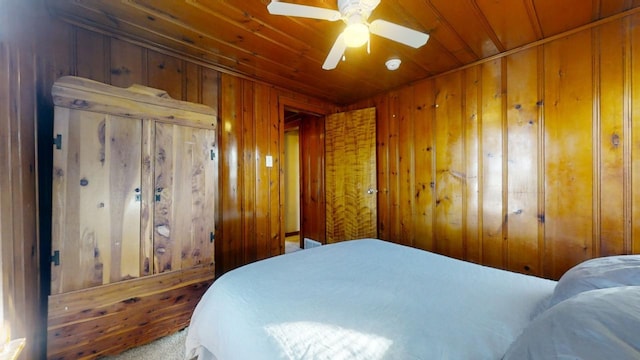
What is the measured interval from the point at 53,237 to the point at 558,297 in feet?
7.60

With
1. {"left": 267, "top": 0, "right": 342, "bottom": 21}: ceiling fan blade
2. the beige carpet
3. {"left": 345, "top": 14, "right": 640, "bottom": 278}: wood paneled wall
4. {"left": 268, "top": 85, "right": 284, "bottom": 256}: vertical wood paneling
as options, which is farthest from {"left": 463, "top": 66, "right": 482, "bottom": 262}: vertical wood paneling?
the beige carpet

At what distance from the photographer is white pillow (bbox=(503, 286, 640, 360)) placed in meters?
0.40

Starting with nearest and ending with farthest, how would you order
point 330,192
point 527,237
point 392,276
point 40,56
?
point 392,276 → point 40,56 → point 527,237 → point 330,192

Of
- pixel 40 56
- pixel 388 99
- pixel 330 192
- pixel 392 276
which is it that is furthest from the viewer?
pixel 330 192

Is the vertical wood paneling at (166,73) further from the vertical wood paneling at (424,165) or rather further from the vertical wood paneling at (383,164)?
the vertical wood paneling at (424,165)

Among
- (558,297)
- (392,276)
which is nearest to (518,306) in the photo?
(558,297)

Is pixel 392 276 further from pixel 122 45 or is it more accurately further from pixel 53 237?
pixel 122 45

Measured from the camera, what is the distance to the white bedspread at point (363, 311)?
69 centimetres

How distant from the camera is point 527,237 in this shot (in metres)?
2.12

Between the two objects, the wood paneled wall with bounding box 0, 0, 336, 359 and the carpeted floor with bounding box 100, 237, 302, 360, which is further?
the carpeted floor with bounding box 100, 237, 302, 360

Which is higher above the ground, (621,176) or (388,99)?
(388,99)

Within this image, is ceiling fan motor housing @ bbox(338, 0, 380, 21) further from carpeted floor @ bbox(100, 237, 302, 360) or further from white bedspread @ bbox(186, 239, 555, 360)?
carpeted floor @ bbox(100, 237, 302, 360)

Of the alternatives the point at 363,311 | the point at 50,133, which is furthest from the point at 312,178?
the point at 363,311

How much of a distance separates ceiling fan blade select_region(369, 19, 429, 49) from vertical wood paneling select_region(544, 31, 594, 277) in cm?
142
